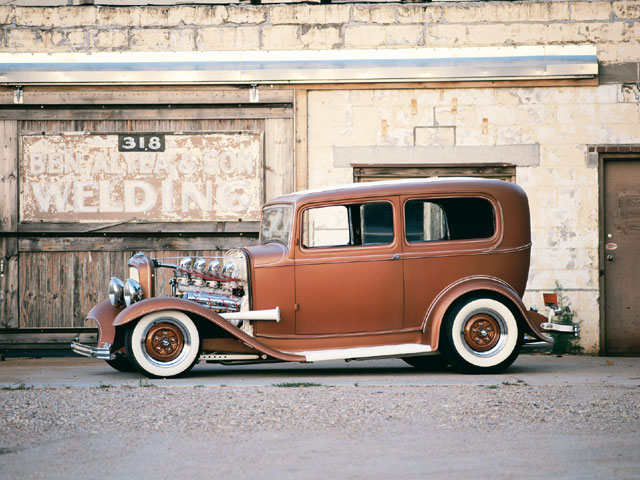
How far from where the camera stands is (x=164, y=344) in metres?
8.42

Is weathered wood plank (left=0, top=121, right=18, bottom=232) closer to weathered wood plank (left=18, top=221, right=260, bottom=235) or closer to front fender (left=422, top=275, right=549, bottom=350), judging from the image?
weathered wood plank (left=18, top=221, right=260, bottom=235)

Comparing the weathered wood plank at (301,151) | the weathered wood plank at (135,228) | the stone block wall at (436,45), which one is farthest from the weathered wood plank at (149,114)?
the weathered wood plank at (135,228)

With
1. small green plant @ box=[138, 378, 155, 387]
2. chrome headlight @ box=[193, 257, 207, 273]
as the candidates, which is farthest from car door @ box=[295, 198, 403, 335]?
small green plant @ box=[138, 378, 155, 387]

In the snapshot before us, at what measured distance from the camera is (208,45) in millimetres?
12320

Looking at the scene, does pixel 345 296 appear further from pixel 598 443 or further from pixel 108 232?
pixel 108 232

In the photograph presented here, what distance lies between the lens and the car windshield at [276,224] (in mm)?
8969

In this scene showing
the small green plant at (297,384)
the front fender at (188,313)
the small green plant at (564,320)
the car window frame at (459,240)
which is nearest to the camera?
the small green plant at (297,384)

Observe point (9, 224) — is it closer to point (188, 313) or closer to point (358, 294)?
point (188, 313)

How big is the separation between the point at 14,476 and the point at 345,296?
4.47m

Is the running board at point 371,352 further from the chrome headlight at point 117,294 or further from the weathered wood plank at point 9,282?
the weathered wood plank at point 9,282

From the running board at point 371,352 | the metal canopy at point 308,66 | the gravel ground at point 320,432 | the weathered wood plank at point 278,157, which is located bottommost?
the gravel ground at point 320,432

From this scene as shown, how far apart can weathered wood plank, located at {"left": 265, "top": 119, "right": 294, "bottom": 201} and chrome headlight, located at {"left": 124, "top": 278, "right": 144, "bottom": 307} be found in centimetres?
376

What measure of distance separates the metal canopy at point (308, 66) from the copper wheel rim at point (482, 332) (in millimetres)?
4560

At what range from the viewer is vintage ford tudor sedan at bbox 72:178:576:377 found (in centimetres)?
852
